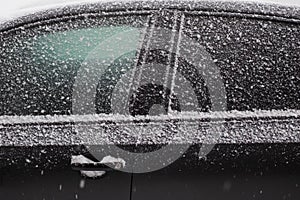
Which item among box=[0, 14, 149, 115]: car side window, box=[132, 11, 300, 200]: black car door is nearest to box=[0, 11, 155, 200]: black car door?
box=[0, 14, 149, 115]: car side window

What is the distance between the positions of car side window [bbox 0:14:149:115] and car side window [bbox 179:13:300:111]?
0.98ft

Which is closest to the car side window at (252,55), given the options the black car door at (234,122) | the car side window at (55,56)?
the black car door at (234,122)

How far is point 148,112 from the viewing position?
7.74ft

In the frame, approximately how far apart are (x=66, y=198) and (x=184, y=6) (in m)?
1.07

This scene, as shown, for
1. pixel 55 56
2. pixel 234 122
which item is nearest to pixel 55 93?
pixel 55 56

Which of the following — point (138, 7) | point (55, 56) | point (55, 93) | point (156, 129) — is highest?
point (138, 7)

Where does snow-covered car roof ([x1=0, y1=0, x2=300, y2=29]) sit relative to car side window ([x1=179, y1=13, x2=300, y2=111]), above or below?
above

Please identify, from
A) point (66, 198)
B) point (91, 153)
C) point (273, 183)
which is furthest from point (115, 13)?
point (273, 183)

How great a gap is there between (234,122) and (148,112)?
391 millimetres

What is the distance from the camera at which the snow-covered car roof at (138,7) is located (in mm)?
2543

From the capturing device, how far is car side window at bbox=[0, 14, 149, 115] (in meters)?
2.39

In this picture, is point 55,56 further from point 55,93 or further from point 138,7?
point 138,7

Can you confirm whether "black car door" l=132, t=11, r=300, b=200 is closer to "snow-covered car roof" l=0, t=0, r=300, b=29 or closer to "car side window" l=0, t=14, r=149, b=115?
"snow-covered car roof" l=0, t=0, r=300, b=29

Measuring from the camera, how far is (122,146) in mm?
2320
